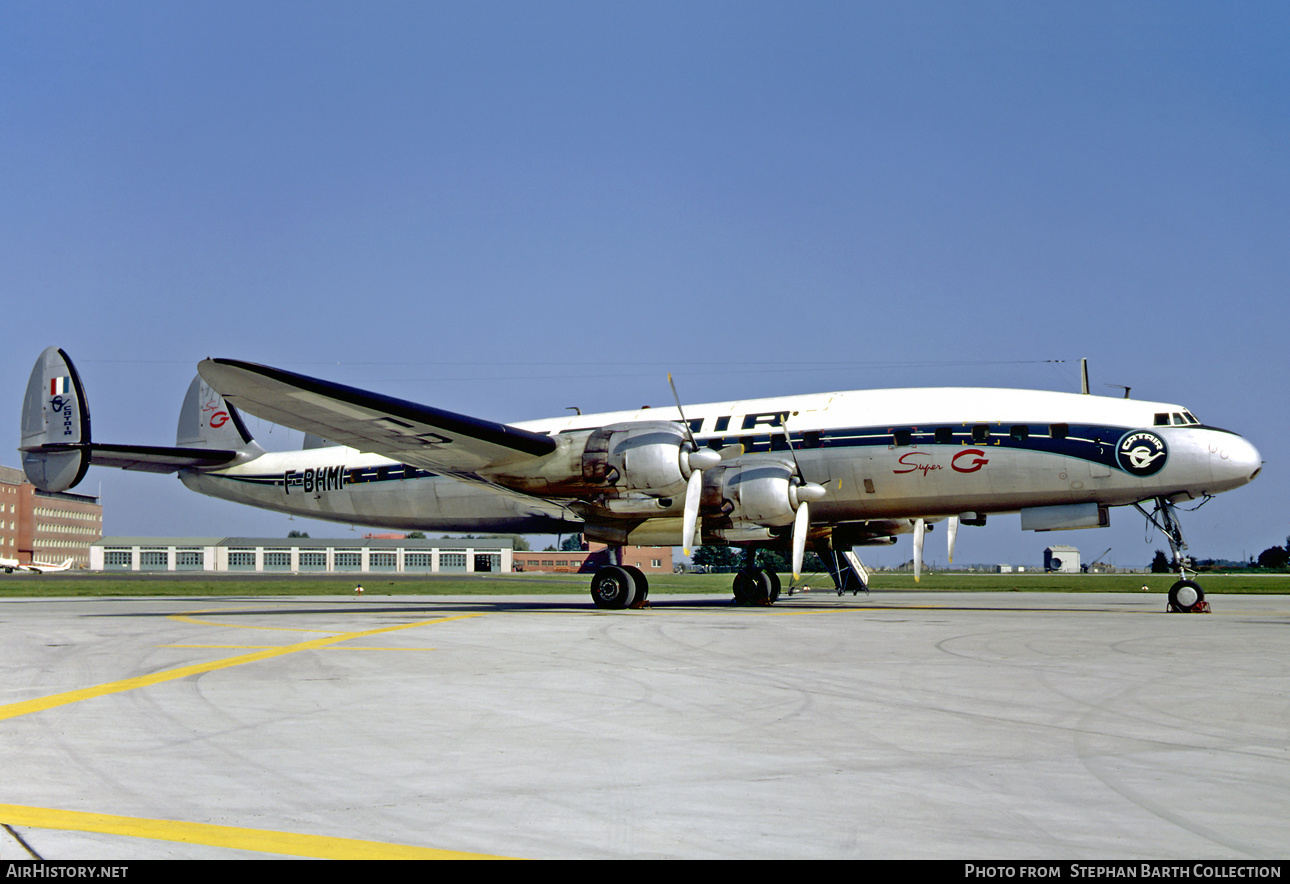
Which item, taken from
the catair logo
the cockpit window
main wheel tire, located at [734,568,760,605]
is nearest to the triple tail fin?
main wheel tire, located at [734,568,760,605]

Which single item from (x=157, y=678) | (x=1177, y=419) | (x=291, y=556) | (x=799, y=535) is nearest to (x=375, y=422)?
(x=799, y=535)

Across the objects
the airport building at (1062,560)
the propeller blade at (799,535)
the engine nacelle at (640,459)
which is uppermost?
the engine nacelle at (640,459)

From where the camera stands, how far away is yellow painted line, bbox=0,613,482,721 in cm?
787

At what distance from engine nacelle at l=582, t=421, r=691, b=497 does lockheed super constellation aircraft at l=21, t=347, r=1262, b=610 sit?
3 centimetres

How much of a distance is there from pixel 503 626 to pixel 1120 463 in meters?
12.4

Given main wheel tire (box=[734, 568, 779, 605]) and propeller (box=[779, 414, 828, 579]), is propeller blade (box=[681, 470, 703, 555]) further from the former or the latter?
main wheel tire (box=[734, 568, 779, 605])

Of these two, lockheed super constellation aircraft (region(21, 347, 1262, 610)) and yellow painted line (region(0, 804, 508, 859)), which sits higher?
lockheed super constellation aircraft (region(21, 347, 1262, 610))

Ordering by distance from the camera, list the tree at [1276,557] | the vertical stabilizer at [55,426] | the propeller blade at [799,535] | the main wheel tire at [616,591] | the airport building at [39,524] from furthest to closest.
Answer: the airport building at [39,524] → the tree at [1276,557] → the vertical stabilizer at [55,426] → the main wheel tire at [616,591] → the propeller blade at [799,535]

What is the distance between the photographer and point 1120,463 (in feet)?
63.4

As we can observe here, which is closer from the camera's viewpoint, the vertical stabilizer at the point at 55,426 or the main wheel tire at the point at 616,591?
the main wheel tire at the point at 616,591

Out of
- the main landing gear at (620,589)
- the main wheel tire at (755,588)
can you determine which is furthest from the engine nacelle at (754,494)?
the main wheel tire at (755,588)

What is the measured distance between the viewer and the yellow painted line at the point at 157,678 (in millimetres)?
7873

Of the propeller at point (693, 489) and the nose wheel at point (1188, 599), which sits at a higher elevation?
the propeller at point (693, 489)

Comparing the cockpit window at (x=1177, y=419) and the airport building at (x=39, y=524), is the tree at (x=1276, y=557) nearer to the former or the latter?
the cockpit window at (x=1177, y=419)
